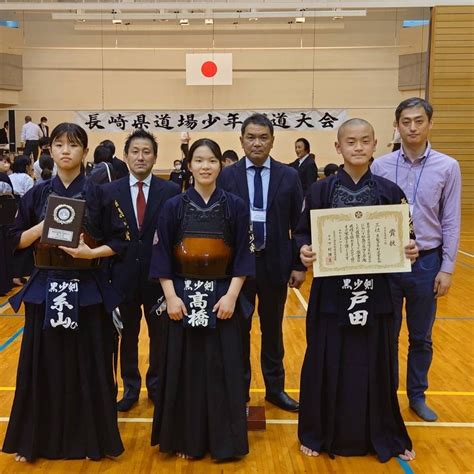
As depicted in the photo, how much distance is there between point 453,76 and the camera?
48.6 ft

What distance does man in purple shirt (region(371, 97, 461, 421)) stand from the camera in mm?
3721

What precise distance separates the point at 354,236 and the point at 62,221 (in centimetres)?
151

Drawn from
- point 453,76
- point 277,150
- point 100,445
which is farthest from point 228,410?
point 277,150

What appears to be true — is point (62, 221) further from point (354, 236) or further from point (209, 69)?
point (209, 69)

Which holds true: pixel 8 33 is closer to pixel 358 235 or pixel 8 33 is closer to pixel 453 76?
pixel 453 76

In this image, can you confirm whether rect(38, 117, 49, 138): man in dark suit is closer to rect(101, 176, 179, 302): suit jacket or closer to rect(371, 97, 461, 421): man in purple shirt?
rect(101, 176, 179, 302): suit jacket

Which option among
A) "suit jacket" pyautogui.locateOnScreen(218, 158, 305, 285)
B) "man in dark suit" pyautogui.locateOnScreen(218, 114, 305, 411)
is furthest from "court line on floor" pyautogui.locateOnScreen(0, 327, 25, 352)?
"suit jacket" pyautogui.locateOnScreen(218, 158, 305, 285)

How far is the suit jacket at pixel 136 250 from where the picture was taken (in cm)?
404

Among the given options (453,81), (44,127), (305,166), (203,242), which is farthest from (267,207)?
(44,127)

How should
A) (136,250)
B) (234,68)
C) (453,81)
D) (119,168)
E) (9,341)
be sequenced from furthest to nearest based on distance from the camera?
(234,68) → (453,81) → (119,168) → (9,341) → (136,250)

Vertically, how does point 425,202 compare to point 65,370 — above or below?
above

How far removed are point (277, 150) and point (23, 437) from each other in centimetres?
1533

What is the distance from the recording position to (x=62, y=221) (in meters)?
2.96

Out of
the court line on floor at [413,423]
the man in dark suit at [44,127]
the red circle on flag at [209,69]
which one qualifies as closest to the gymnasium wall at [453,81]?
the red circle on flag at [209,69]
